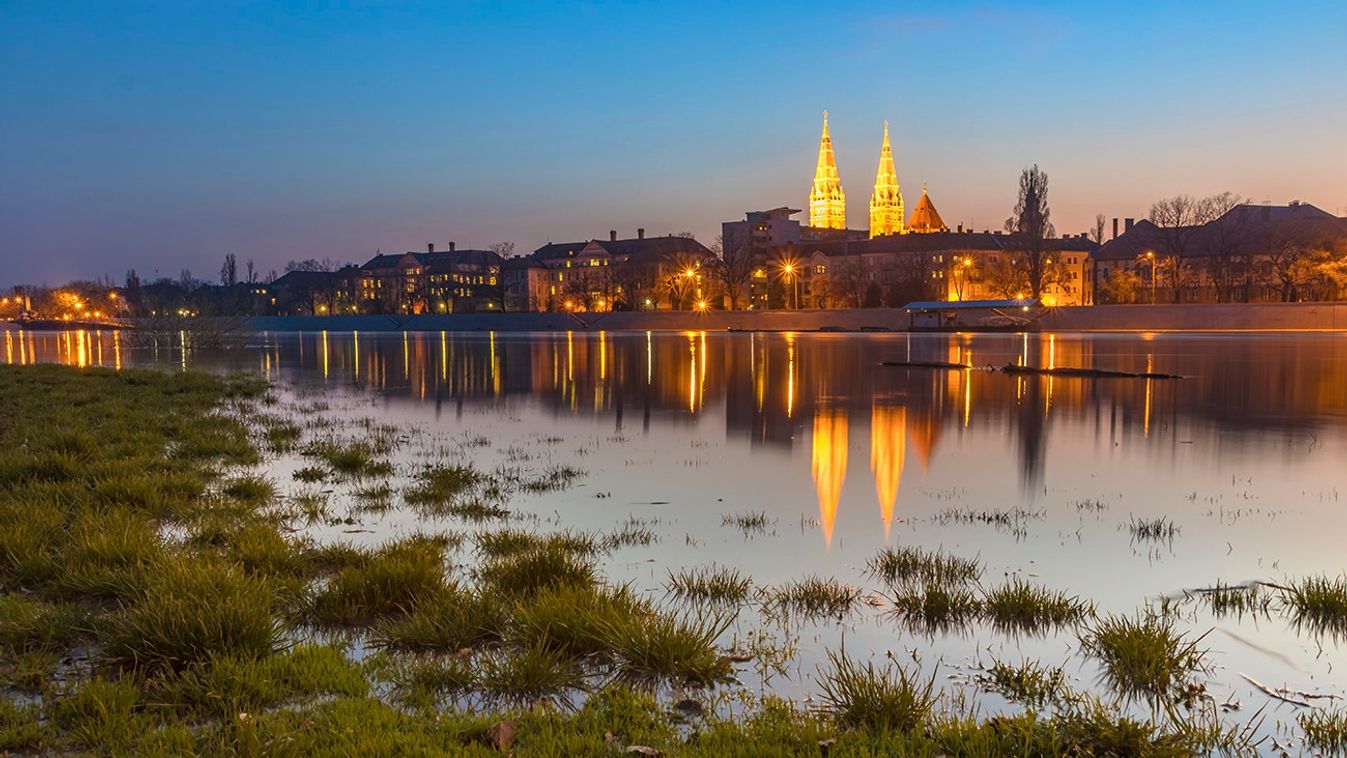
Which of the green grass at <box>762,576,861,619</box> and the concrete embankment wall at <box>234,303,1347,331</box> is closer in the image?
the green grass at <box>762,576,861,619</box>

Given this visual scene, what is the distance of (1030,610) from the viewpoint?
6398 mm

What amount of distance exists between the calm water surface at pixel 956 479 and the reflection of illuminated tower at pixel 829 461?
0.17ft

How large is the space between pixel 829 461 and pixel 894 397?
10070 millimetres

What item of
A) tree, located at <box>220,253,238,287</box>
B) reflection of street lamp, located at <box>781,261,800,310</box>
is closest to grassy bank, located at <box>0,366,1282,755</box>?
reflection of street lamp, located at <box>781,261,800,310</box>

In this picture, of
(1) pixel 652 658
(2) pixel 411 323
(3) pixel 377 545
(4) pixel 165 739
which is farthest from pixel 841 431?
(2) pixel 411 323

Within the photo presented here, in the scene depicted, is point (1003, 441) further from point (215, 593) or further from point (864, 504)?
point (215, 593)

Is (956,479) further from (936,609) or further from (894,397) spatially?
(894,397)

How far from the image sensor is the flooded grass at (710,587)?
6.87m

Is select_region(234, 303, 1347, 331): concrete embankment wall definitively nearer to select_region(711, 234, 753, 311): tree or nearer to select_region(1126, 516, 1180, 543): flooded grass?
select_region(711, 234, 753, 311): tree

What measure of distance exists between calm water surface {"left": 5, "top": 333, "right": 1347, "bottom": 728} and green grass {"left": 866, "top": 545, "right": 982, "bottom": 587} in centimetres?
18

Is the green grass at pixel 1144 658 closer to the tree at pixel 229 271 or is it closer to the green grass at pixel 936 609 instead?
the green grass at pixel 936 609

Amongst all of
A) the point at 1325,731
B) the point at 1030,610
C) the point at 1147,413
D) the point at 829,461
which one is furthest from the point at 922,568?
the point at 1147,413

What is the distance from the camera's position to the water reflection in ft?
50.5

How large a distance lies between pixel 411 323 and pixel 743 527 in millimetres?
118708
